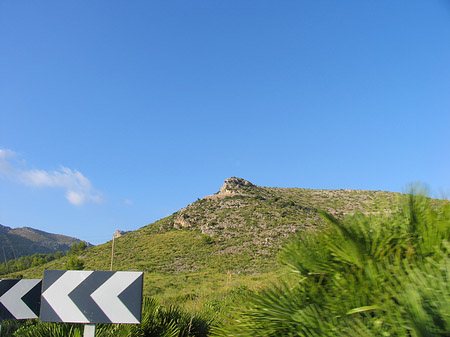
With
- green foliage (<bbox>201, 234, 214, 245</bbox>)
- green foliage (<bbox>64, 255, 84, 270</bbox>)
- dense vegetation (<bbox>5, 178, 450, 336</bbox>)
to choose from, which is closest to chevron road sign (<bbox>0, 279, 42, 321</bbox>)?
dense vegetation (<bbox>5, 178, 450, 336</bbox>)

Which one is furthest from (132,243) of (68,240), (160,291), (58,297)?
(68,240)

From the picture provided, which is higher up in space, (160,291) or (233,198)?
(233,198)

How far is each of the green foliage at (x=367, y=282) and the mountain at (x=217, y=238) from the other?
27569 mm

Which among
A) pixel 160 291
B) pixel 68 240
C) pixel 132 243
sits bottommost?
pixel 160 291

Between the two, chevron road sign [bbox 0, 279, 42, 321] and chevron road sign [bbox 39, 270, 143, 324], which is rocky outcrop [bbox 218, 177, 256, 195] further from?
chevron road sign [bbox 39, 270, 143, 324]

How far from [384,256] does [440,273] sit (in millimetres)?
482

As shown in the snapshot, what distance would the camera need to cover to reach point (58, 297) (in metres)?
3.09

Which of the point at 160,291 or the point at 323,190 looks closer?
the point at 160,291

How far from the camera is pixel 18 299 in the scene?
3.99 metres

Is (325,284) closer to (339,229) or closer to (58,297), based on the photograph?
(339,229)

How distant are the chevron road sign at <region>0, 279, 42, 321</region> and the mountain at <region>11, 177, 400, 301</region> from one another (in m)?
25.8

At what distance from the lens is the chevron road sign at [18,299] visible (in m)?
3.95

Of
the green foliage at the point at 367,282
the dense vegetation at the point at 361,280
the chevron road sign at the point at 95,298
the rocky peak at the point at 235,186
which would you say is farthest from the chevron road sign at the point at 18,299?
the rocky peak at the point at 235,186

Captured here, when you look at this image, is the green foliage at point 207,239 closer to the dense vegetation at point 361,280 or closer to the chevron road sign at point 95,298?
the dense vegetation at point 361,280
